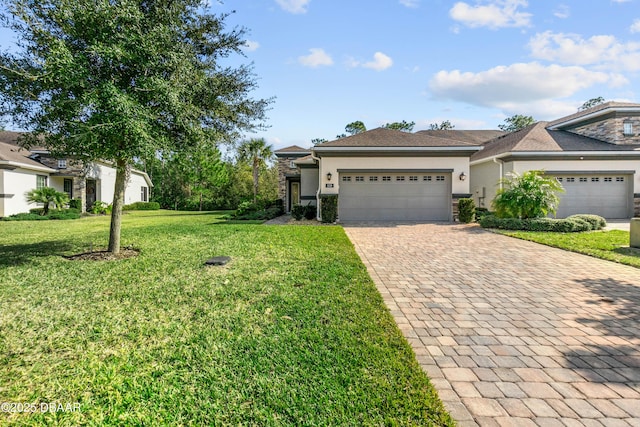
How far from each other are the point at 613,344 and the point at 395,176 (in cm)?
1190

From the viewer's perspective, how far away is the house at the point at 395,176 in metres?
14.1

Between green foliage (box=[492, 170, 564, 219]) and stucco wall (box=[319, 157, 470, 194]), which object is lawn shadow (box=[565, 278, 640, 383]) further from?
stucco wall (box=[319, 157, 470, 194])

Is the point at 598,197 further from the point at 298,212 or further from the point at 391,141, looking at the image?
the point at 298,212

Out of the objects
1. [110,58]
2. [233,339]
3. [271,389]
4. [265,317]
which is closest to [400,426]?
[271,389]

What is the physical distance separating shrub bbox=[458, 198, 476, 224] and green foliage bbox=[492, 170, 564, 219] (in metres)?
1.59

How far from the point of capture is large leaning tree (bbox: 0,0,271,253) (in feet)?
16.4

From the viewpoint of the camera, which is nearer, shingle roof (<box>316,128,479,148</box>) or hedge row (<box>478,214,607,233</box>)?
hedge row (<box>478,214,607,233</box>)

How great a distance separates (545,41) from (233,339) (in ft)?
44.8

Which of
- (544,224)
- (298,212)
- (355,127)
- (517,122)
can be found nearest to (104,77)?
(298,212)

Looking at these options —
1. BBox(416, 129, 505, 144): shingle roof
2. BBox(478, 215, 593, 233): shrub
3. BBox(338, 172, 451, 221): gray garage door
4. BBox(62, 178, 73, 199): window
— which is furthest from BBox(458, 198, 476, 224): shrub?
BBox(62, 178, 73, 199): window

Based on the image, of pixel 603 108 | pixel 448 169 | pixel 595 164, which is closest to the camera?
pixel 448 169

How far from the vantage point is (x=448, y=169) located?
14.3 metres

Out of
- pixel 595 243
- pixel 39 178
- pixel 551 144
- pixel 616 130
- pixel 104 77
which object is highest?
pixel 616 130

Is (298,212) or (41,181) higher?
(41,181)
